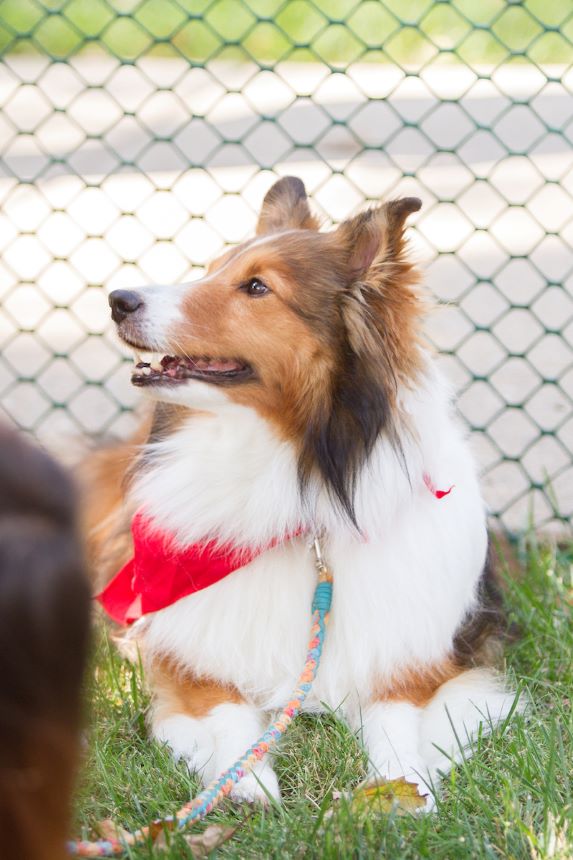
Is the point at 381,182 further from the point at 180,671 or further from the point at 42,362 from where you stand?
the point at 180,671

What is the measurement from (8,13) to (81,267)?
480 cm

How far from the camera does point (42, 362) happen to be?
17.4 ft

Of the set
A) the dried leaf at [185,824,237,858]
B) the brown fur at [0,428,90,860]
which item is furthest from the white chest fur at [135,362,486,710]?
the brown fur at [0,428,90,860]

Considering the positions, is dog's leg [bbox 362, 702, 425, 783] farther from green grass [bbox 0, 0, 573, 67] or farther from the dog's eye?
green grass [bbox 0, 0, 573, 67]

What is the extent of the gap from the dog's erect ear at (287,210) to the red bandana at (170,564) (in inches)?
34.4

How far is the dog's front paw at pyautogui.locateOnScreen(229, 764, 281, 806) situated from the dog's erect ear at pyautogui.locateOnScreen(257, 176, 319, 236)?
4.69 ft

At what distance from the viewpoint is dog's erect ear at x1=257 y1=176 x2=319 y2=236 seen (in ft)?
10.1

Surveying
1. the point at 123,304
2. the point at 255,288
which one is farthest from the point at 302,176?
the point at 123,304

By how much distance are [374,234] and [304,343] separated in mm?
312

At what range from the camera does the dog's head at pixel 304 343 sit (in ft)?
8.79

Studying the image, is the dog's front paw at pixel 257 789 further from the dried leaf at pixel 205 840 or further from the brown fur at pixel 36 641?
the brown fur at pixel 36 641

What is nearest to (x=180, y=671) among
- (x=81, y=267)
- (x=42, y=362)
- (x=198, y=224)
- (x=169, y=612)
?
(x=169, y=612)

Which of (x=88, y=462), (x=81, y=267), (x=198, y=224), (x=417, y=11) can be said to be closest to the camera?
(x=88, y=462)

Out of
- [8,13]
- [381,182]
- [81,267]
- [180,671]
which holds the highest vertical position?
[8,13]
